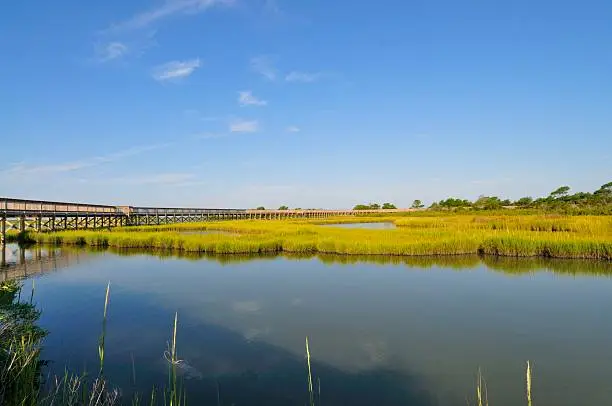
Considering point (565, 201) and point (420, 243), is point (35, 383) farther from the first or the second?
point (565, 201)

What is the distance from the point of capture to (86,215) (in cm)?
3978

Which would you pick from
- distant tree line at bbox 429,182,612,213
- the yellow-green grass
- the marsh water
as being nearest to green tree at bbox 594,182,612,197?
distant tree line at bbox 429,182,612,213

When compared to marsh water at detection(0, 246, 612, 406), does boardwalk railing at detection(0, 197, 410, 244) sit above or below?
above

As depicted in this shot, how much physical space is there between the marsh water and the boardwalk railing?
14.8 m

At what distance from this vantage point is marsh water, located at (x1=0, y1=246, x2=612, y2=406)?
6.83 meters

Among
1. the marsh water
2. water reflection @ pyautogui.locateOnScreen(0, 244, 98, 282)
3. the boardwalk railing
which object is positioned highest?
the boardwalk railing

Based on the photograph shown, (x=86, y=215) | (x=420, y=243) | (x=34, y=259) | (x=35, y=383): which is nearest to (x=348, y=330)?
(x=35, y=383)

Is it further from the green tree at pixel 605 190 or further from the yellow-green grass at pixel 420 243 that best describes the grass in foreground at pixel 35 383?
the green tree at pixel 605 190

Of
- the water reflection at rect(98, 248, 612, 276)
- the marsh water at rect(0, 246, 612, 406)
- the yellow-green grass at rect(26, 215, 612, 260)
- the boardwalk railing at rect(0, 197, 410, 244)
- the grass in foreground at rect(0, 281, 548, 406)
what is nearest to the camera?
the grass in foreground at rect(0, 281, 548, 406)

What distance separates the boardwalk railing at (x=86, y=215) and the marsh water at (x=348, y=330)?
48.6 feet

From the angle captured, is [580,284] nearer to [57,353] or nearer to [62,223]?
[57,353]

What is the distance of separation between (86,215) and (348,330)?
3689 centimetres

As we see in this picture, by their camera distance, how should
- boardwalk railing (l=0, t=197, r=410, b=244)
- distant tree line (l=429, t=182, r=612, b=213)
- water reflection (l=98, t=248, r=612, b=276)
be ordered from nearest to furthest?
water reflection (l=98, t=248, r=612, b=276), boardwalk railing (l=0, t=197, r=410, b=244), distant tree line (l=429, t=182, r=612, b=213)

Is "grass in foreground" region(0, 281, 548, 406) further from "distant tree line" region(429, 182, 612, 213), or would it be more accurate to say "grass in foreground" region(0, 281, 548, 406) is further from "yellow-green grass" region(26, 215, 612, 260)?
"distant tree line" region(429, 182, 612, 213)
